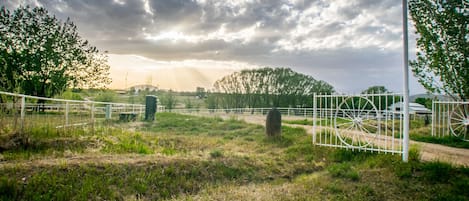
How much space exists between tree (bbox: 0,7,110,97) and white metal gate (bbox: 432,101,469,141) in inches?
661

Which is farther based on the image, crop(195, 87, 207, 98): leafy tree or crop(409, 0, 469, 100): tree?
crop(195, 87, 207, 98): leafy tree

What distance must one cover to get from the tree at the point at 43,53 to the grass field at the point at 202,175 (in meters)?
10.1

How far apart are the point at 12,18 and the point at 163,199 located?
49.3ft

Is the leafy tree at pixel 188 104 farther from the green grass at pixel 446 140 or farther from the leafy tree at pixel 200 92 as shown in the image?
the green grass at pixel 446 140

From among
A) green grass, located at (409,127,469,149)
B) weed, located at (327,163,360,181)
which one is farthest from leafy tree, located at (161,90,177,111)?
weed, located at (327,163,360,181)

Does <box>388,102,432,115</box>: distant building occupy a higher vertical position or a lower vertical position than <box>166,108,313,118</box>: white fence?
higher

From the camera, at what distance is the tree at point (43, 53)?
13258 millimetres

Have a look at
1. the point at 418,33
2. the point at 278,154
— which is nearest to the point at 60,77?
the point at 278,154

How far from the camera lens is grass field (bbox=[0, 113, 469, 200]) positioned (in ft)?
12.2

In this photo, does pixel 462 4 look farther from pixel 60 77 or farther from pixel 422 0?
pixel 60 77

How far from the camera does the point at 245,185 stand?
4.58m

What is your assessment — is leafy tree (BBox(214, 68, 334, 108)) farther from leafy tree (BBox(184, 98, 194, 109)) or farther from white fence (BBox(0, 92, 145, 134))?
white fence (BBox(0, 92, 145, 134))

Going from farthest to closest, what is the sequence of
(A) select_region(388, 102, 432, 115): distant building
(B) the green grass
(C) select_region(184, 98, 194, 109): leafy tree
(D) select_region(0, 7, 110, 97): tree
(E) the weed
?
(C) select_region(184, 98, 194, 109): leafy tree, (D) select_region(0, 7, 110, 97): tree, (B) the green grass, (A) select_region(388, 102, 432, 115): distant building, (E) the weed

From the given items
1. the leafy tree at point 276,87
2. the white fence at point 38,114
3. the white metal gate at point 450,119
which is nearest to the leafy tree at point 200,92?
the leafy tree at point 276,87
